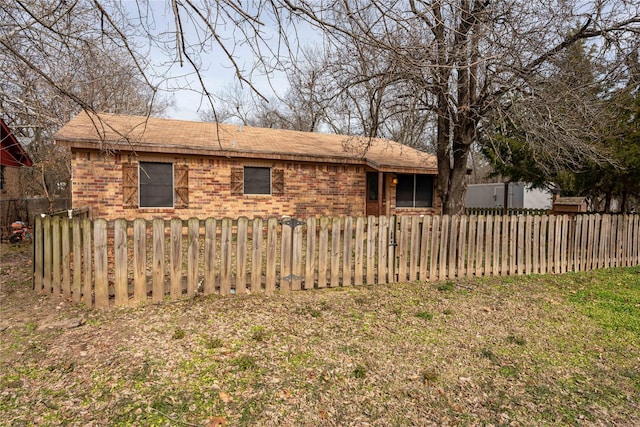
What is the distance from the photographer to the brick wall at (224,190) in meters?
9.73

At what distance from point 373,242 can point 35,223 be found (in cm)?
479

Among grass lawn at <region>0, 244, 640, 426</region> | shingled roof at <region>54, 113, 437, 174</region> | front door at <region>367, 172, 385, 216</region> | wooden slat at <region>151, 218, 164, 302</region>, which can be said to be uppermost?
shingled roof at <region>54, 113, 437, 174</region>

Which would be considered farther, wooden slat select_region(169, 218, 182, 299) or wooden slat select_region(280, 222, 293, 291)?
wooden slat select_region(280, 222, 293, 291)

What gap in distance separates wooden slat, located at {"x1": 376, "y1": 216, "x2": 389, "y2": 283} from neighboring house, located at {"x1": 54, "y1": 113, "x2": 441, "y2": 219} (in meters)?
3.48

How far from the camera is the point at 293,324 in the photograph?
4070 mm

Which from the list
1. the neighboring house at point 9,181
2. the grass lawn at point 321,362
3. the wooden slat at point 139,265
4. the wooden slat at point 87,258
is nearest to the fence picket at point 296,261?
the grass lawn at point 321,362

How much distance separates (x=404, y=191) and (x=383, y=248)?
8329 mm

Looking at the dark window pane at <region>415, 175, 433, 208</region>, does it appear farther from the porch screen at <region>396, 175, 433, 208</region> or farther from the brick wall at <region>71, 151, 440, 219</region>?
the brick wall at <region>71, 151, 440, 219</region>

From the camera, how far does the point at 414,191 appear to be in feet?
46.0

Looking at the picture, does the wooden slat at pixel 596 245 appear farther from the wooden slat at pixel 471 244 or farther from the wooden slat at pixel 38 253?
the wooden slat at pixel 38 253

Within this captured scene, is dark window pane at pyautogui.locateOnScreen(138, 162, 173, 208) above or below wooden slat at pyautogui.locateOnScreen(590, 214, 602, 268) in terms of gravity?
above

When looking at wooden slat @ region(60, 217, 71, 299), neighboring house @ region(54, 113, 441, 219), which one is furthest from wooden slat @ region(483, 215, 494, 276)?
wooden slat @ region(60, 217, 71, 299)

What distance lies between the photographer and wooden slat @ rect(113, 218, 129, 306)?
14.7ft

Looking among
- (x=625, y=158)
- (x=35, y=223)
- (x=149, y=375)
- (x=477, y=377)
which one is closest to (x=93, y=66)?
(x=35, y=223)
